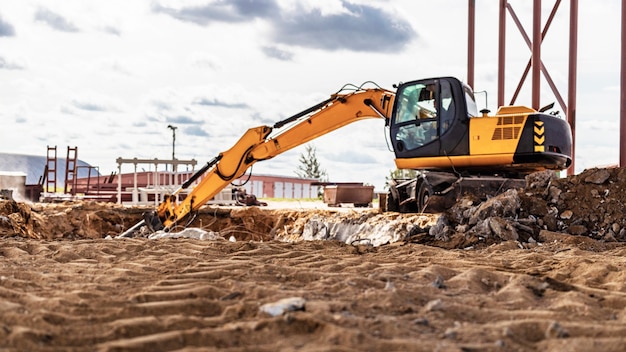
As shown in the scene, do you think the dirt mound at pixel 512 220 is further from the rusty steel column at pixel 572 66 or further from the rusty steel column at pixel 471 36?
the rusty steel column at pixel 471 36

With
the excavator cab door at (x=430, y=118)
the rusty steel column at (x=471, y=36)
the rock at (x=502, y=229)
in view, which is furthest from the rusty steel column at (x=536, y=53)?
the rock at (x=502, y=229)

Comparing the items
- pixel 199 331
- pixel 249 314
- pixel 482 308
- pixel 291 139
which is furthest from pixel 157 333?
pixel 291 139

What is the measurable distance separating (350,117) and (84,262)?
24.3 feet

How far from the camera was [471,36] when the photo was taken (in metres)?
20.1

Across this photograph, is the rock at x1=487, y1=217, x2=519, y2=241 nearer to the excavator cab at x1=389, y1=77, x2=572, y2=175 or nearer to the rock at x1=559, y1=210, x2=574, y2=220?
the rock at x1=559, y1=210, x2=574, y2=220

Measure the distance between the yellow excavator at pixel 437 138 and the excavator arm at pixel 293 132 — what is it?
20mm

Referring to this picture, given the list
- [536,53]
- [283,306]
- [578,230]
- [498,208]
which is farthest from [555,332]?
[536,53]

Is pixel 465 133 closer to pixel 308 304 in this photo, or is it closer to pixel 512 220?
pixel 512 220

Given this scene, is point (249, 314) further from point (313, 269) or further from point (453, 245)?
point (453, 245)

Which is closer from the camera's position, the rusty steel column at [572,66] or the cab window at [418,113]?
the cab window at [418,113]

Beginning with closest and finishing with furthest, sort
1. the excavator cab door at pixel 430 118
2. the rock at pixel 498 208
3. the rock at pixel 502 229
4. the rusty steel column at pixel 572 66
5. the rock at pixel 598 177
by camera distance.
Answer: the rock at pixel 502 229, the rock at pixel 498 208, the rock at pixel 598 177, the excavator cab door at pixel 430 118, the rusty steel column at pixel 572 66

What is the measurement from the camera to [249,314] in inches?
179

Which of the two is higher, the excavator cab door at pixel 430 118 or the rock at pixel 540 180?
the excavator cab door at pixel 430 118

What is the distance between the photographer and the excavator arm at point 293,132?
1361cm
